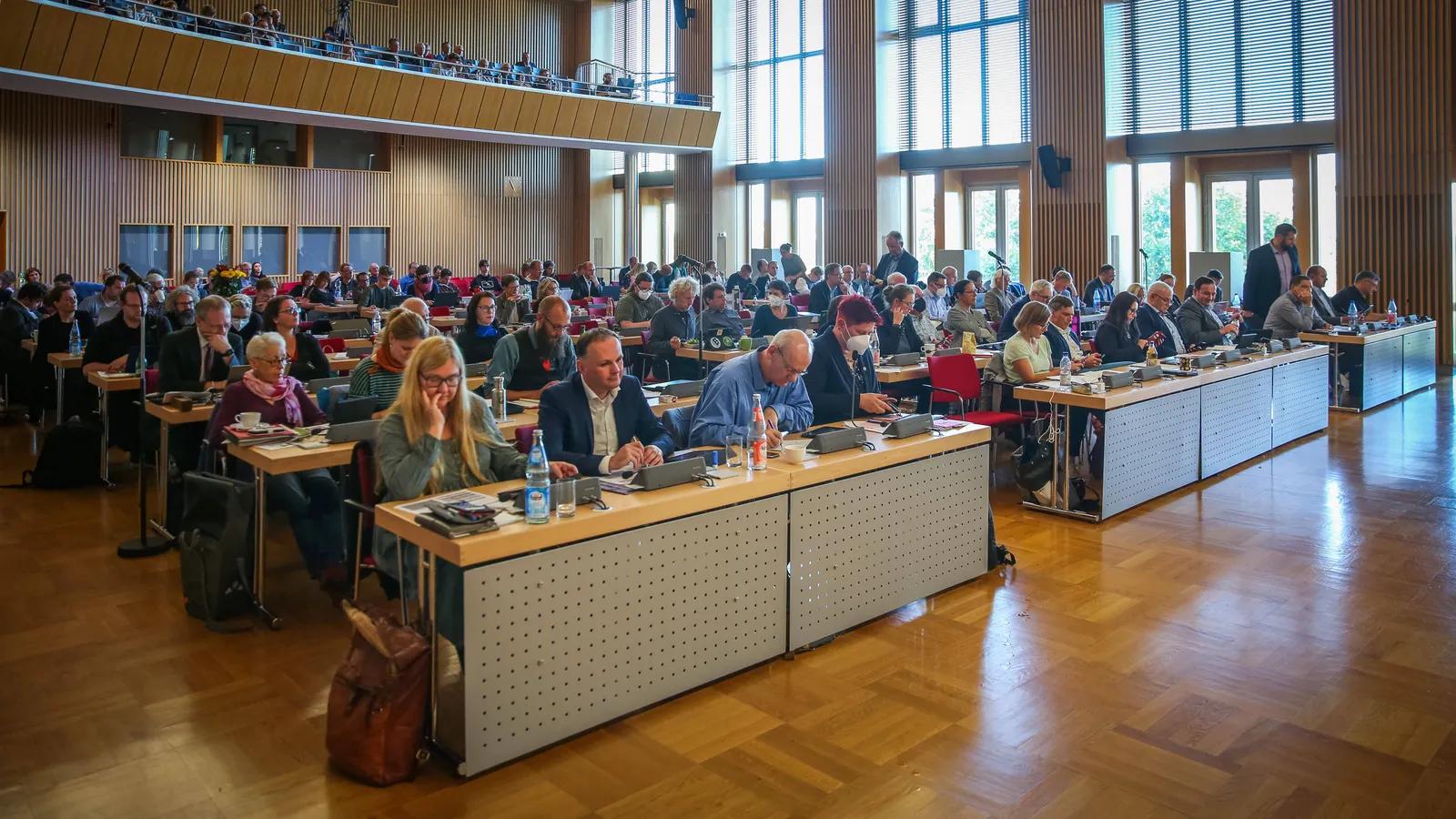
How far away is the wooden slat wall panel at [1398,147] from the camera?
1258 cm

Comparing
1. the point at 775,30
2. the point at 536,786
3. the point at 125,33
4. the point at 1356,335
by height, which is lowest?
the point at 536,786

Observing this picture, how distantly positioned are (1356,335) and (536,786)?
9.39 m

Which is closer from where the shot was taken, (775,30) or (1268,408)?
(1268,408)

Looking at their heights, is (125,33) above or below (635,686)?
above

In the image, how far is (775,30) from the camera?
19594 millimetres

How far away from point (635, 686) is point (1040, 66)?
552 inches

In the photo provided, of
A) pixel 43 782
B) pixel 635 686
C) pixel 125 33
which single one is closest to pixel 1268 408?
pixel 635 686

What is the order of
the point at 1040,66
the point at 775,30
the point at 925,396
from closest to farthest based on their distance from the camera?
the point at 925,396 < the point at 1040,66 < the point at 775,30

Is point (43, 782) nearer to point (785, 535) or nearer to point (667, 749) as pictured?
point (667, 749)

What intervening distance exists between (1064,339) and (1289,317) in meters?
3.40

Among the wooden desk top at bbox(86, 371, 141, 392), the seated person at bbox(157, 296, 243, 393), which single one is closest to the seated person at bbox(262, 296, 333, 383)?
the seated person at bbox(157, 296, 243, 393)

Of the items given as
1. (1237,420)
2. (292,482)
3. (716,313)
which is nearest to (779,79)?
(716,313)

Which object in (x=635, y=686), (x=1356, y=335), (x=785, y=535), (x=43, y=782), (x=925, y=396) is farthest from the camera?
(x=1356, y=335)

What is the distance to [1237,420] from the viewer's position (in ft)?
25.3
